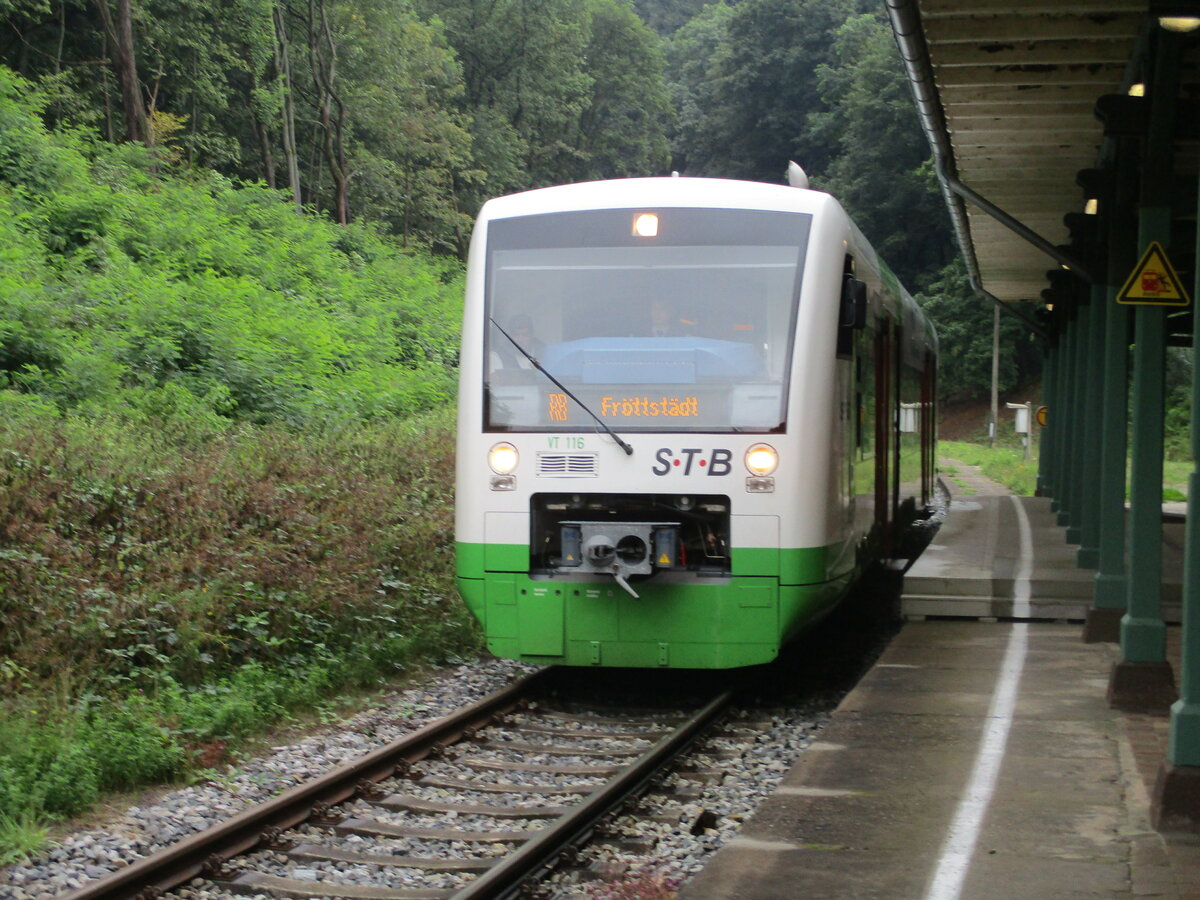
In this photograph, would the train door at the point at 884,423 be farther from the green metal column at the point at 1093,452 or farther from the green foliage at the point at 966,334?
the green foliage at the point at 966,334

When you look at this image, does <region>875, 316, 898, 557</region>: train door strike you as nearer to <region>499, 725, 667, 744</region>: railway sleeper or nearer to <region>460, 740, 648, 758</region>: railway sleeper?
<region>499, 725, 667, 744</region>: railway sleeper

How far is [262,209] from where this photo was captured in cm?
2989

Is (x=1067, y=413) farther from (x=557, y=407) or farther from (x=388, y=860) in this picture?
(x=388, y=860)

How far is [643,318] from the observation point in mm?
9047

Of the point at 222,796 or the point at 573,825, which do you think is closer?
the point at 573,825

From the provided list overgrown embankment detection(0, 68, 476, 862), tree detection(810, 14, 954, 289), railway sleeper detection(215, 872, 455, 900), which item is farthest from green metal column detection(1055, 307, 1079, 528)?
tree detection(810, 14, 954, 289)

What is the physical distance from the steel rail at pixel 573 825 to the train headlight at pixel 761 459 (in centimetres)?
158

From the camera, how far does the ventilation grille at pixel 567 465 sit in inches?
348

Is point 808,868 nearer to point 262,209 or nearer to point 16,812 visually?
point 16,812

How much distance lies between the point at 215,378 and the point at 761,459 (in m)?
9.39

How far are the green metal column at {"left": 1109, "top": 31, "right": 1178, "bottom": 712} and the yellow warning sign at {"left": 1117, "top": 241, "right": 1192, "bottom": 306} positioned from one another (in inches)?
7.5

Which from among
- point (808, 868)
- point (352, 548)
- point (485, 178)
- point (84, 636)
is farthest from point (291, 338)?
point (485, 178)

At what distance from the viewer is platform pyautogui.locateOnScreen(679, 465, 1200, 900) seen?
16.5ft

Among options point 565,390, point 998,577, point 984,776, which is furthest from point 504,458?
point 998,577
